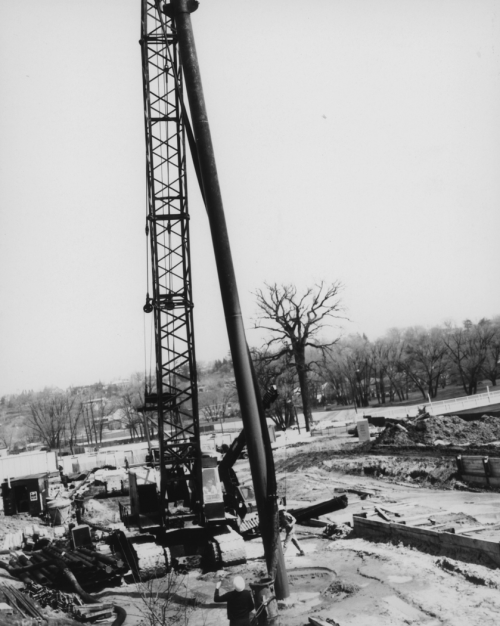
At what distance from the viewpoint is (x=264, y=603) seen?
7672 mm

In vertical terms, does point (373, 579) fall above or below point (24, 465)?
below

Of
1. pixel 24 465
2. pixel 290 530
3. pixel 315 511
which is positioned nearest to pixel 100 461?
pixel 24 465

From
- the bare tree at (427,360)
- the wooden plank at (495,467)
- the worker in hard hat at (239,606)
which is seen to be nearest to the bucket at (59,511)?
the wooden plank at (495,467)

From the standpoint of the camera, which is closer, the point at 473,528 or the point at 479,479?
the point at 473,528

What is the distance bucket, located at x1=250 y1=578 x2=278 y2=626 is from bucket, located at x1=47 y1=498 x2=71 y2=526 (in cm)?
1646

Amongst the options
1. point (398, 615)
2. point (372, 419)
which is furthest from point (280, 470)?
point (398, 615)

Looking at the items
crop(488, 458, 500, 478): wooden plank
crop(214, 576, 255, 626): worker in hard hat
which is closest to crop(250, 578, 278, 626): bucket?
crop(214, 576, 255, 626): worker in hard hat

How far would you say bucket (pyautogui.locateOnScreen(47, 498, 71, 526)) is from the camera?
2206 cm

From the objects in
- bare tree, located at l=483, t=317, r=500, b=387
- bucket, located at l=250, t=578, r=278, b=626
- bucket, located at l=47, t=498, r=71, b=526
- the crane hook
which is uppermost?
the crane hook

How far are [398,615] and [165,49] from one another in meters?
15.4

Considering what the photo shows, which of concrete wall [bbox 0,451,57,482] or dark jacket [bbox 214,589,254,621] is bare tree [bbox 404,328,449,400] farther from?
dark jacket [bbox 214,589,254,621]

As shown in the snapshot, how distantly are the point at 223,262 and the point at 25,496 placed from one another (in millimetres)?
21860

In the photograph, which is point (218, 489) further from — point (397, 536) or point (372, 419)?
point (372, 419)

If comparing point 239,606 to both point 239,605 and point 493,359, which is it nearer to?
point 239,605
